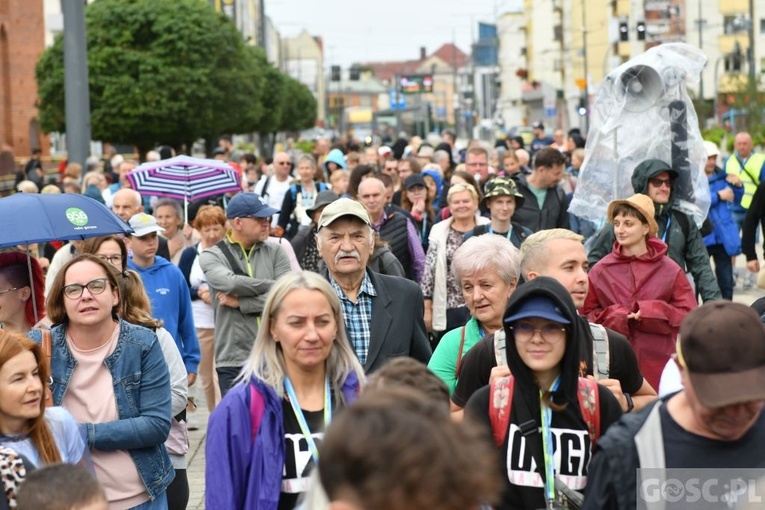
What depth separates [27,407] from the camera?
4977 millimetres

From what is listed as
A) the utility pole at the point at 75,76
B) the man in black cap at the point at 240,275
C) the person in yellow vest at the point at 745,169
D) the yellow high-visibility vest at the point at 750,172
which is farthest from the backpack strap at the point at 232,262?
the utility pole at the point at 75,76

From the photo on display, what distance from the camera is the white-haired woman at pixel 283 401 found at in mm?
4410

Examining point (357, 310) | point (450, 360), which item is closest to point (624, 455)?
point (450, 360)

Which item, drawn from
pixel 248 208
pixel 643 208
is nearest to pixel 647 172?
pixel 643 208

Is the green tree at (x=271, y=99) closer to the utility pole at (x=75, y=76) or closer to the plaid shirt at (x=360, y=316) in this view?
the utility pole at (x=75, y=76)

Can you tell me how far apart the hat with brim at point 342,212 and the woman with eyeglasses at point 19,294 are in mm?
1474

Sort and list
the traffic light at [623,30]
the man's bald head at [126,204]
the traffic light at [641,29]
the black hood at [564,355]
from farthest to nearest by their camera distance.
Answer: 1. the traffic light at [623,30]
2. the traffic light at [641,29]
3. the man's bald head at [126,204]
4. the black hood at [564,355]

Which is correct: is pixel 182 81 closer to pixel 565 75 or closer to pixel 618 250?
pixel 618 250

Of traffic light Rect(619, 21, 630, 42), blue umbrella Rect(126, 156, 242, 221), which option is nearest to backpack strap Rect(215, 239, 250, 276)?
blue umbrella Rect(126, 156, 242, 221)

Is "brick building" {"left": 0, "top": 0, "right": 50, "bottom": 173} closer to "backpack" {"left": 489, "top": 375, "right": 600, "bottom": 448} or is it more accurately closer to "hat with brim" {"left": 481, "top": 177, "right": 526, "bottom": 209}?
"hat with brim" {"left": 481, "top": 177, "right": 526, "bottom": 209}

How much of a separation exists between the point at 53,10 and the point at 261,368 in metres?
56.3

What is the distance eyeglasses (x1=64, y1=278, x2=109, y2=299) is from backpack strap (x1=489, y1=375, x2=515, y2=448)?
1.96 meters

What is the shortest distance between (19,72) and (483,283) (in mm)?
48092

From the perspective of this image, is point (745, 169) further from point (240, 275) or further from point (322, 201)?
point (240, 275)
